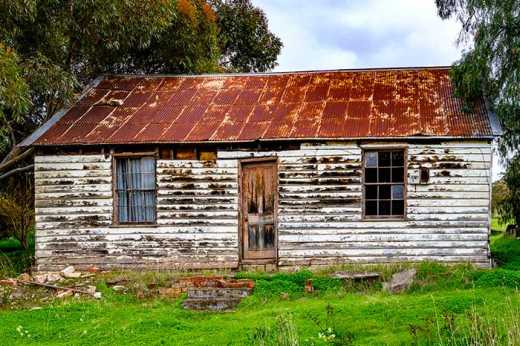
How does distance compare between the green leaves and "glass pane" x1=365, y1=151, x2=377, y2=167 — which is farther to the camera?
"glass pane" x1=365, y1=151, x2=377, y2=167

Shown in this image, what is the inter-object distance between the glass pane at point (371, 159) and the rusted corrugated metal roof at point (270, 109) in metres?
0.52

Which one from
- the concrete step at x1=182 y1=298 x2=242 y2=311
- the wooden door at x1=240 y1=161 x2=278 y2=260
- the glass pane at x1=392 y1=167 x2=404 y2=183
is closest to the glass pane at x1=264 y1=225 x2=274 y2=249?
the wooden door at x1=240 y1=161 x2=278 y2=260

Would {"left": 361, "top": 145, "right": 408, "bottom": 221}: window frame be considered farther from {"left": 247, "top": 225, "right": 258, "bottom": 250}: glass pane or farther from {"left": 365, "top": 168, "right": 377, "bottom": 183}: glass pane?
{"left": 247, "top": 225, "right": 258, "bottom": 250}: glass pane

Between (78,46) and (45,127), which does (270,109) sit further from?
(78,46)

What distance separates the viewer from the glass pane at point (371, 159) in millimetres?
13836

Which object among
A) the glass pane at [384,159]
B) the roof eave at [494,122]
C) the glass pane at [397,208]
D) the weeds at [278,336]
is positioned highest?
the roof eave at [494,122]

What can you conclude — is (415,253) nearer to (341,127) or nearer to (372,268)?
(372,268)

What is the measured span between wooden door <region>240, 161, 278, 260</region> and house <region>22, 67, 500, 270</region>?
0.08 feet

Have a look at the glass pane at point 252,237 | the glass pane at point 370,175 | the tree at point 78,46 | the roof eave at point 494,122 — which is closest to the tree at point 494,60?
the roof eave at point 494,122

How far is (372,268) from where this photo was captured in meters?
13.4

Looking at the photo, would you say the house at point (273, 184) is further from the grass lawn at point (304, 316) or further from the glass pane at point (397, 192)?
the grass lawn at point (304, 316)

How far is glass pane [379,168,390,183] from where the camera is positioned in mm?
13805

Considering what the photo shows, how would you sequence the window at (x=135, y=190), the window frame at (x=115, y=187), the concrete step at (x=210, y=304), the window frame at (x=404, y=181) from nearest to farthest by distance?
the concrete step at (x=210, y=304) < the window frame at (x=404, y=181) < the window frame at (x=115, y=187) < the window at (x=135, y=190)

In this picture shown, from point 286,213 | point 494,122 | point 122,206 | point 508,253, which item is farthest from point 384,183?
point 122,206
